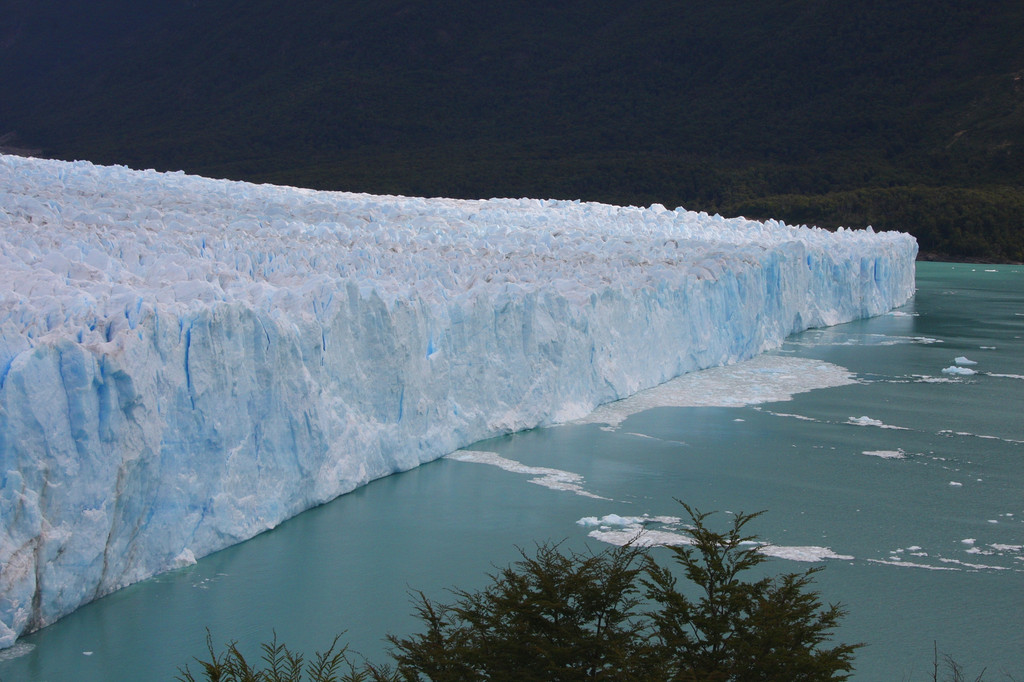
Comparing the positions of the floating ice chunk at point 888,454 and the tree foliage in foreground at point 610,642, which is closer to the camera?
the tree foliage in foreground at point 610,642

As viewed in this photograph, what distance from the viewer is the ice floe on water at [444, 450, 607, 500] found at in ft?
25.6

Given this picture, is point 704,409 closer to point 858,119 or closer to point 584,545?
point 584,545

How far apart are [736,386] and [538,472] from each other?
4268 millimetres

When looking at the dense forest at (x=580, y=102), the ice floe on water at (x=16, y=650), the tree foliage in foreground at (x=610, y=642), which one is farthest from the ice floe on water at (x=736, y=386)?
the dense forest at (x=580, y=102)

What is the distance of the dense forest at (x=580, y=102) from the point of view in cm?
3734

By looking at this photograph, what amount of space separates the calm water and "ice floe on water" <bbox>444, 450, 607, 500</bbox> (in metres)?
0.03

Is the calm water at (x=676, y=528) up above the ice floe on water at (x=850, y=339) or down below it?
below

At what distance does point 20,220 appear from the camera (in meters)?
8.96

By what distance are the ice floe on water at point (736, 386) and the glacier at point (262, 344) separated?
23cm

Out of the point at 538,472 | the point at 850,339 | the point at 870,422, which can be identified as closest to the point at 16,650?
the point at 538,472

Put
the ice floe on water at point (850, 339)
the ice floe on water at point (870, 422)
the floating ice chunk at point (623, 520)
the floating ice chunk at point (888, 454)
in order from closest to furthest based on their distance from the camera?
the floating ice chunk at point (623, 520), the floating ice chunk at point (888, 454), the ice floe on water at point (870, 422), the ice floe on water at point (850, 339)

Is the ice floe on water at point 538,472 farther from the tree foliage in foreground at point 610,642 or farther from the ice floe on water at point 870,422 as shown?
the tree foliage in foreground at point 610,642

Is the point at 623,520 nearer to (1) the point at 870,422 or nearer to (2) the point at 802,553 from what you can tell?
(2) the point at 802,553

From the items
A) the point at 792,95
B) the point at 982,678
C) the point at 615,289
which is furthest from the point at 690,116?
the point at 982,678
